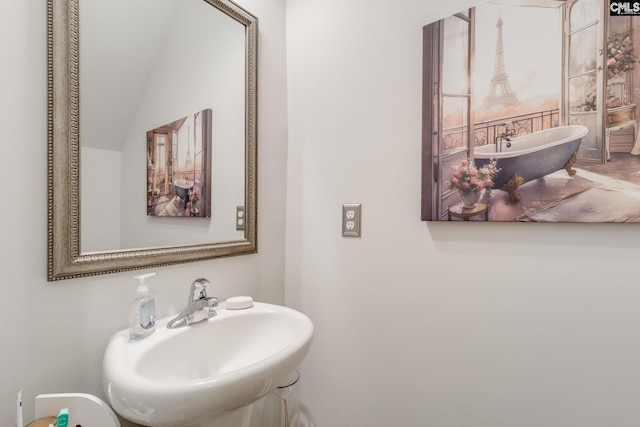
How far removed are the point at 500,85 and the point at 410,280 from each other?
70cm

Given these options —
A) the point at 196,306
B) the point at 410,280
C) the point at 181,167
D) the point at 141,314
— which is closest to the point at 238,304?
the point at 196,306

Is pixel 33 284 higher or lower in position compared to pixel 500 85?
lower

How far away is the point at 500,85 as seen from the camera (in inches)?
38.0

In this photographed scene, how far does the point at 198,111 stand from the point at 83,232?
0.55 meters

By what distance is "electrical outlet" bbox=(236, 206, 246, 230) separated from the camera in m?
1.25

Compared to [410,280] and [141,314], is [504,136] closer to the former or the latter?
[410,280]

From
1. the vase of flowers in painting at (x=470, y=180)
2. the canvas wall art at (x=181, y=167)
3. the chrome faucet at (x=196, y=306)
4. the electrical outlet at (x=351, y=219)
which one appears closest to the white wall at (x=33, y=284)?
the chrome faucet at (x=196, y=306)

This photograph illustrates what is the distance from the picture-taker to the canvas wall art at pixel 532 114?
0.83 metres

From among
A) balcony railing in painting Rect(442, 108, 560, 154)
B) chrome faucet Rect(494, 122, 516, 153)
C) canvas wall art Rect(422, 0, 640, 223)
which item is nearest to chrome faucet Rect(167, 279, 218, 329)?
canvas wall art Rect(422, 0, 640, 223)

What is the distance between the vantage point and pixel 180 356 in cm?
90

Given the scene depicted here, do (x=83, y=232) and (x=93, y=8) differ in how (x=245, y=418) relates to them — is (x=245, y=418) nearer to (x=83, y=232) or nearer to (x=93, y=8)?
(x=83, y=232)

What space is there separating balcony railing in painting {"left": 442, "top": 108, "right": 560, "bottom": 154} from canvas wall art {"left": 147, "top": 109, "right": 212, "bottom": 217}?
2.74 feet

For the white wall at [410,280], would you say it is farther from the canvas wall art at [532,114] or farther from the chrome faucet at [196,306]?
the chrome faucet at [196,306]

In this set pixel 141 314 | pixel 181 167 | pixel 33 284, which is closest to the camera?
pixel 33 284
